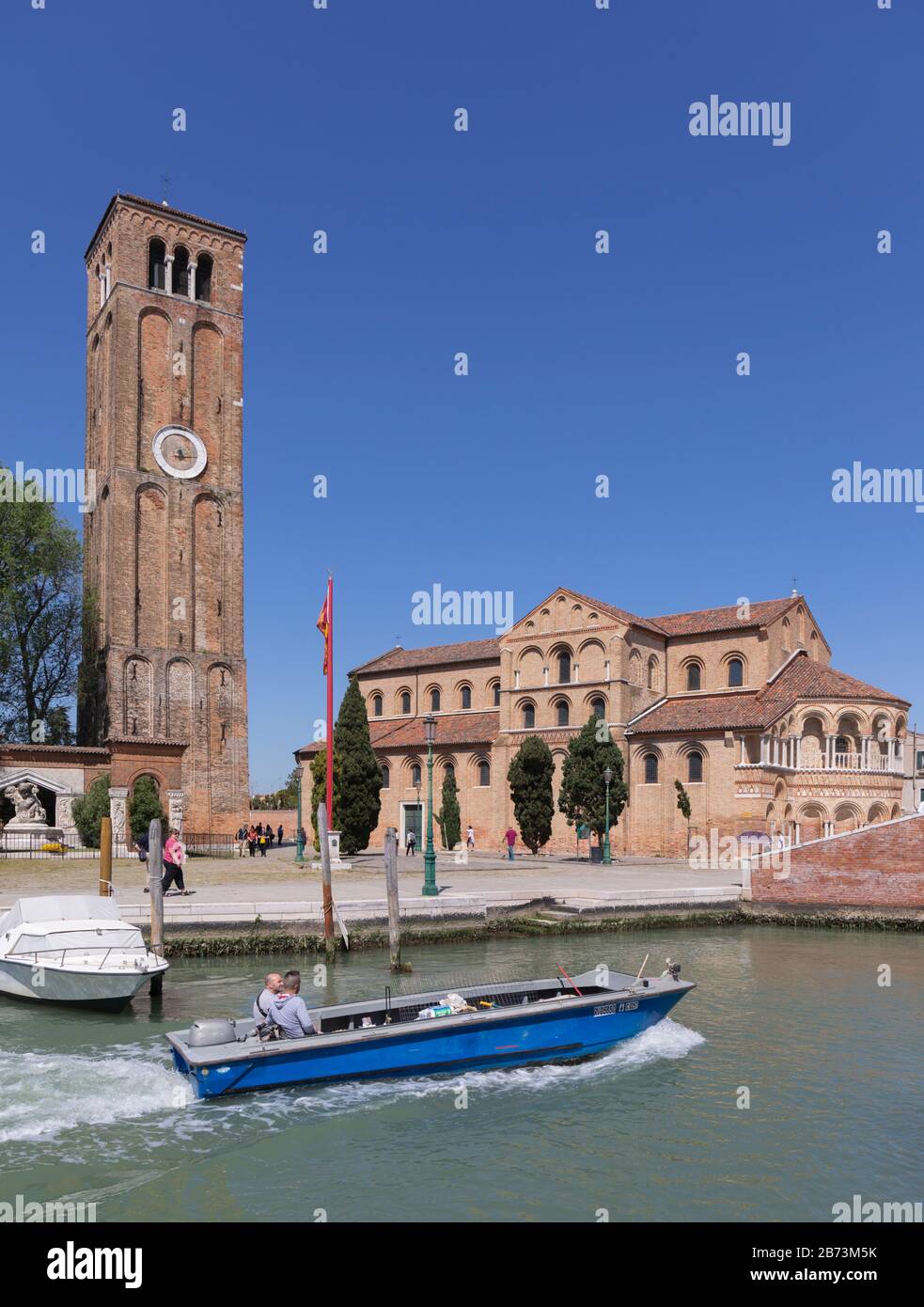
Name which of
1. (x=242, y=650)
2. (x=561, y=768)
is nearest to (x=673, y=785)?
(x=561, y=768)

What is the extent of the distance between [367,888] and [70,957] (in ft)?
37.6

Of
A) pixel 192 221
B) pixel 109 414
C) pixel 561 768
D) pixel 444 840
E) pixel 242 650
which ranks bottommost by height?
pixel 444 840

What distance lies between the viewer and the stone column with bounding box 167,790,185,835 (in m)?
38.7

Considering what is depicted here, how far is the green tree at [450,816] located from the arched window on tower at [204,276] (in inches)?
1065

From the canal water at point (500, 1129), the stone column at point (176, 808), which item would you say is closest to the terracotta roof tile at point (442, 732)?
the stone column at point (176, 808)

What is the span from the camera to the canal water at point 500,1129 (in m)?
8.91

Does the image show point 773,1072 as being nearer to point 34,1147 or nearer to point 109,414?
point 34,1147

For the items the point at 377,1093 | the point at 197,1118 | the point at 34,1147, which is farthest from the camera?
the point at 377,1093

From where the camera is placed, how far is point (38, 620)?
4809 centimetres

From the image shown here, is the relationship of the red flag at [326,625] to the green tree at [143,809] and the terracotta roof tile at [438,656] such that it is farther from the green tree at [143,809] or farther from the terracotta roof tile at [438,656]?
the terracotta roof tile at [438,656]

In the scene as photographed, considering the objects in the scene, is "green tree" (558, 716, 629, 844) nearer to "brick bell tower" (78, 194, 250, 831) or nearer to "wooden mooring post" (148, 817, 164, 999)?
"brick bell tower" (78, 194, 250, 831)
